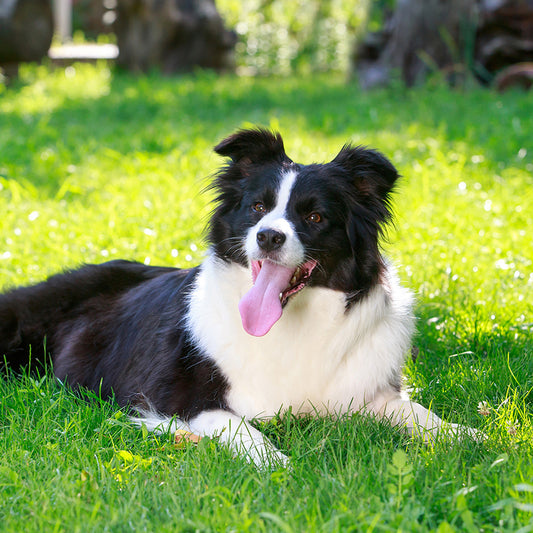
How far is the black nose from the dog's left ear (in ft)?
1.80

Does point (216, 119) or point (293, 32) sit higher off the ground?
point (293, 32)

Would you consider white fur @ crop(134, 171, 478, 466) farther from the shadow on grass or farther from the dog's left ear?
the shadow on grass

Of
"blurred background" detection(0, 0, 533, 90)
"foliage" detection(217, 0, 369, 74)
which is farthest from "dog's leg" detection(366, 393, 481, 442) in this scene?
"foliage" detection(217, 0, 369, 74)

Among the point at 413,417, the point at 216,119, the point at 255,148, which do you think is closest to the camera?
the point at 413,417

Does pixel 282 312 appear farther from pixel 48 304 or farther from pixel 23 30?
pixel 23 30

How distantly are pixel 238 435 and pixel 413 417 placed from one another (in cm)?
79

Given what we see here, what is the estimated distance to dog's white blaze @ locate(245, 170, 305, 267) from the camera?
2.96m

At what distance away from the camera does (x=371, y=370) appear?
330 centimetres

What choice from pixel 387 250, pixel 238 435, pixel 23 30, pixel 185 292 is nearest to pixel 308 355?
pixel 238 435

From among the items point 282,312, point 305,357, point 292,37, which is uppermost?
point 292,37

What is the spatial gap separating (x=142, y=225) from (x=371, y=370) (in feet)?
10.4

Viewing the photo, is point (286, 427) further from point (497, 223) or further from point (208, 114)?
point (208, 114)

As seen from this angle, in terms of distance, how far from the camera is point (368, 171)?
10.6 ft

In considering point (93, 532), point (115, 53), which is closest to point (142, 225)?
point (93, 532)
